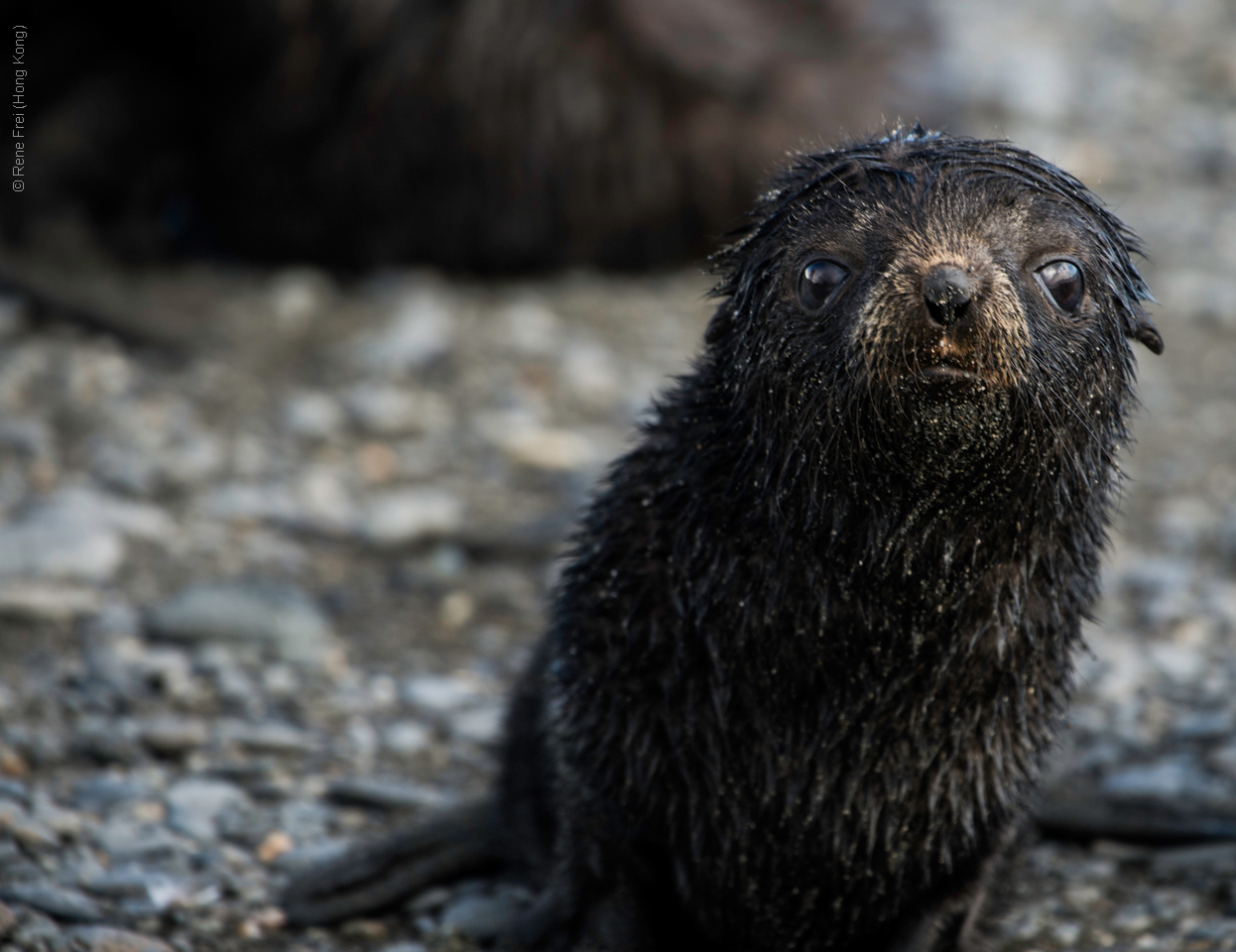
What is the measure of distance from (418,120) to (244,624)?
3.39 meters

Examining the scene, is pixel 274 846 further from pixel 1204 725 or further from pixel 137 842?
pixel 1204 725

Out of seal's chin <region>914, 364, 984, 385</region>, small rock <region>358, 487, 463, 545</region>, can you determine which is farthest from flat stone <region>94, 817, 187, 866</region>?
seal's chin <region>914, 364, 984, 385</region>

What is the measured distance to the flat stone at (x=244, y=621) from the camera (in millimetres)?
5027

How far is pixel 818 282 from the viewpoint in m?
2.89

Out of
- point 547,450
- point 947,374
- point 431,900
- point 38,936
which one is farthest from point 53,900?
point 547,450

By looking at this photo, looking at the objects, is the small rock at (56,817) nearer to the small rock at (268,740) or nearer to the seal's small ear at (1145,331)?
the small rock at (268,740)

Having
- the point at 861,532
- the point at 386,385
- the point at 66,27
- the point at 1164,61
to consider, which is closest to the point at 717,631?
the point at 861,532

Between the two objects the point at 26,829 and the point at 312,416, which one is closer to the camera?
the point at 26,829

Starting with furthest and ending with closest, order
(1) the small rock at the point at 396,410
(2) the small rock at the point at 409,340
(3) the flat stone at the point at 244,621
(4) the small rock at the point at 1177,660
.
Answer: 1. (2) the small rock at the point at 409,340
2. (1) the small rock at the point at 396,410
3. (3) the flat stone at the point at 244,621
4. (4) the small rock at the point at 1177,660

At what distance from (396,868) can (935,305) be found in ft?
7.12

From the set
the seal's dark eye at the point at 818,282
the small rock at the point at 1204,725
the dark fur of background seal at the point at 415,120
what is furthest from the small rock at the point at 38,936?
the dark fur of background seal at the point at 415,120

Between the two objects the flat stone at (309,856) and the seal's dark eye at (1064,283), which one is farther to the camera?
the flat stone at (309,856)

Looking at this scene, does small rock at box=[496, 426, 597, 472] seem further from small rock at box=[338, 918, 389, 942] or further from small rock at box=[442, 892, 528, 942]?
small rock at box=[338, 918, 389, 942]

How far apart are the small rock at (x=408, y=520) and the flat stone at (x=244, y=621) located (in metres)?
0.69
